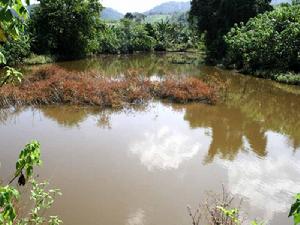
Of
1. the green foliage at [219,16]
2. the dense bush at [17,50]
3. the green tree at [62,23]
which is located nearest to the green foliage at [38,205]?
the dense bush at [17,50]

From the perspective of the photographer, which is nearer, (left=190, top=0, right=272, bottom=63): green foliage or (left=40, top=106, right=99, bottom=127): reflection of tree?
(left=40, top=106, right=99, bottom=127): reflection of tree

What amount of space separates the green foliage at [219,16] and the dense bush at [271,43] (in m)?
3.11

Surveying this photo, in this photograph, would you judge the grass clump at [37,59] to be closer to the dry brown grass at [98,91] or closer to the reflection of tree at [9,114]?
the dry brown grass at [98,91]

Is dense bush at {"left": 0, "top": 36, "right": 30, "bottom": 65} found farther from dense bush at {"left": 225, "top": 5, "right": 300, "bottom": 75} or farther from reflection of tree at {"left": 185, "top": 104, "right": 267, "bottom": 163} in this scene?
reflection of tree at {"left": 185, "top": 104, "right": 267, "bottom": 163}

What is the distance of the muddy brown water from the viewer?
22.4 ft

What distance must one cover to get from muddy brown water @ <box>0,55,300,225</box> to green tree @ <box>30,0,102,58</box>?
1750 cm

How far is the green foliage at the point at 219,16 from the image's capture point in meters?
29.0

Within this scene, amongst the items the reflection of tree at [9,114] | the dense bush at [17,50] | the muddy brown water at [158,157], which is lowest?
the muddy brown water at [158,157]

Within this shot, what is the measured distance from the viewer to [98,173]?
8.07 m

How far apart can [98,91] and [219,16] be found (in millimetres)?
18856

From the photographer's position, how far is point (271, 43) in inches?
909

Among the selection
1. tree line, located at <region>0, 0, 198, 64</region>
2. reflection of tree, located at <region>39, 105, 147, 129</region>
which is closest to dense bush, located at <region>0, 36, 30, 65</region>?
tree line, located at <region>0, 0, 198, 64</region>

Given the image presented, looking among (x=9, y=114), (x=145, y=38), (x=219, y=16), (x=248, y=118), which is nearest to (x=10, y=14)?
(x=9, y=114)

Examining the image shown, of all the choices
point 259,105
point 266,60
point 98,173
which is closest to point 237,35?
point 266,60
